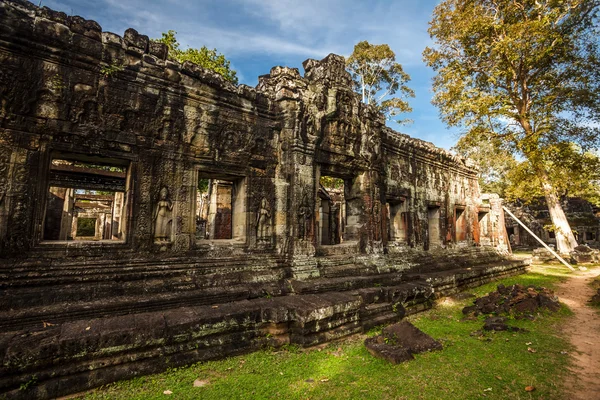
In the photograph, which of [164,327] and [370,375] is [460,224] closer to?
[370,375]

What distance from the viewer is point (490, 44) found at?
49.8ft

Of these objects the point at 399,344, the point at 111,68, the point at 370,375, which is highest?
the point at 111,68

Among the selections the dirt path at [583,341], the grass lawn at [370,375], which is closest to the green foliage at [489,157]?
the dirt path at [583,341]

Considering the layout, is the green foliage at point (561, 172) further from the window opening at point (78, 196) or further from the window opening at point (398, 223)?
the window opening at point (78, 196)

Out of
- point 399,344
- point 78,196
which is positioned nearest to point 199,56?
point 78,196

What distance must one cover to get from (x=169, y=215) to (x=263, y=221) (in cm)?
186

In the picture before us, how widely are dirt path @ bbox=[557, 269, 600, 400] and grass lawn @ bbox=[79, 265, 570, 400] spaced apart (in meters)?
0.16

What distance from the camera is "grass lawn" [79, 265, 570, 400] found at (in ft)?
11.3

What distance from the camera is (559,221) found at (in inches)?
629

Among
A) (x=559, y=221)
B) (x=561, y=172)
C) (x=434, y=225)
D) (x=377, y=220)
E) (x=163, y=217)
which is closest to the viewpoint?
(x=163, y=217)

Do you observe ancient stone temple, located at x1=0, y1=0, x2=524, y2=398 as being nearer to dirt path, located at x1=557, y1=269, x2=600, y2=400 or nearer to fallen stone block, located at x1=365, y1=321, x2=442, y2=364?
fallen stone block, located at x1=365, y1=321, x2=442, y2=364

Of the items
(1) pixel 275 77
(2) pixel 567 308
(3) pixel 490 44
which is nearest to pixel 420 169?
(2) pixel 567 308

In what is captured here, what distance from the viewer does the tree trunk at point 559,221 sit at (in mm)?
15125

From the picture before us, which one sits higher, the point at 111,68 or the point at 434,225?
the point at 111,68
